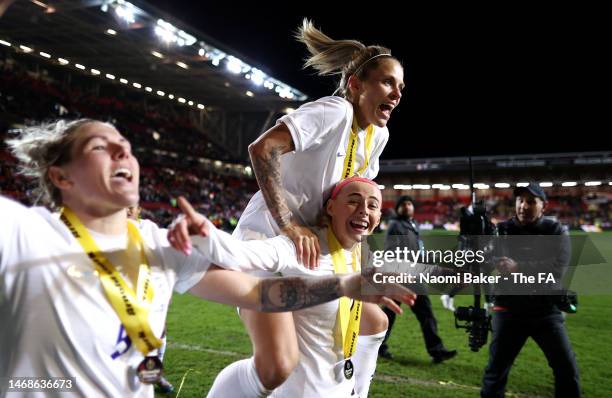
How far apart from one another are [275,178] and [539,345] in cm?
259

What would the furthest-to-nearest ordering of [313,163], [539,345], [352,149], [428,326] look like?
[428,326], [539,345], [352,149], [313,163]

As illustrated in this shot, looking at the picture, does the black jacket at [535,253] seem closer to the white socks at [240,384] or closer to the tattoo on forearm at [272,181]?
the tattoo on forearm at [272,181]

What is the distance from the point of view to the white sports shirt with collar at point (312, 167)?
2590 mm

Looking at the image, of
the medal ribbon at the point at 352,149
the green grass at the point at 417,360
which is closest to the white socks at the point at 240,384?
the medal ribbon at the point at 352,149

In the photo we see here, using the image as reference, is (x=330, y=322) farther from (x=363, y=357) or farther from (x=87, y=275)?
(x=87, y=275)

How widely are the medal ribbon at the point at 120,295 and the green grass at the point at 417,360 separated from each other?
10.2ft

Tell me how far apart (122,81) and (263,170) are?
28664 millimetres

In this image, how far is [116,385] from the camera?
5.10 ft

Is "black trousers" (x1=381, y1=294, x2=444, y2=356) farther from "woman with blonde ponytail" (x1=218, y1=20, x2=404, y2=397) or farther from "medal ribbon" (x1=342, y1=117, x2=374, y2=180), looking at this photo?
"medal ribbon" (x1=342, y1=117, x2=374, y2=180)

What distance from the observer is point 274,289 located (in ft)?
6.46

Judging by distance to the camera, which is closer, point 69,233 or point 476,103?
point 69,233

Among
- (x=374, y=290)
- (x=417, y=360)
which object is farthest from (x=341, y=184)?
(x=417, y=360)

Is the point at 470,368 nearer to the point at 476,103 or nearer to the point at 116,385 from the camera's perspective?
the point at 476,103

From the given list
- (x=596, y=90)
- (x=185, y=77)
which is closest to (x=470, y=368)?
(x=185, y=77)
